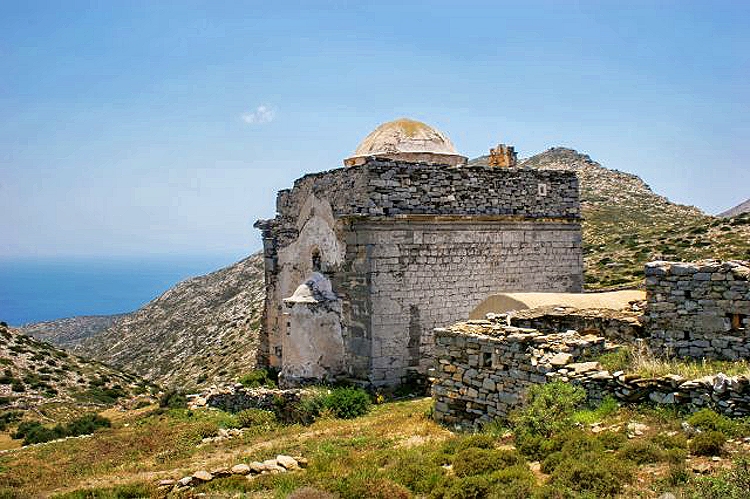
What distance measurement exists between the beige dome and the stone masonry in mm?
1911

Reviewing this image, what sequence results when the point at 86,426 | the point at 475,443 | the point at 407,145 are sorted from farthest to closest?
the point at 86,426 → the point at 407,145 → the point at 475,443

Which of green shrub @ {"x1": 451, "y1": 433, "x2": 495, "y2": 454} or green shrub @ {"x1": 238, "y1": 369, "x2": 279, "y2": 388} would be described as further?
green shrub @ {"x1": 238, "y1": 369, "x2": 279, "y2": 388}

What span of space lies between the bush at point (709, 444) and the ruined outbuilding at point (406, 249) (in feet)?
28.0

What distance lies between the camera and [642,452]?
616 cm

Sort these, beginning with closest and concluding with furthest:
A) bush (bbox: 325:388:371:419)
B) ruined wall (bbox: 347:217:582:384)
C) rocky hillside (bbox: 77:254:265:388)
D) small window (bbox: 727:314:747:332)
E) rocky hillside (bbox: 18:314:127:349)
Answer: small window (bbox: 727:314:747:332), bush (bbox: 325:388:371:419), ruined wall (bbox: 347:217:582:384), rocky hillside (bbox: 77:254:265:388), rocky hillside (bbox: 18:314:127:349)

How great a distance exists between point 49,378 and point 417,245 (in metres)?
21.0

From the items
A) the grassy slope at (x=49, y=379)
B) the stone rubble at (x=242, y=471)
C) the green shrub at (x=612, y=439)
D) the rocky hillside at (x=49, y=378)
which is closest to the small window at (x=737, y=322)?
the green shrub at (x=612, y=439)

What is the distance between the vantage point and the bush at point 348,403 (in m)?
12.6

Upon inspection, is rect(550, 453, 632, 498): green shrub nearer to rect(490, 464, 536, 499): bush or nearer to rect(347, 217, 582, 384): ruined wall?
rect(490, 464, 536, 499): bush

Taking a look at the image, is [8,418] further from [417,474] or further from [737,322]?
[737,322]

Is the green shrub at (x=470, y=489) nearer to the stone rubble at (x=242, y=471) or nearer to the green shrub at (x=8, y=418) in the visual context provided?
the stone rubble at (x=242, y=471)

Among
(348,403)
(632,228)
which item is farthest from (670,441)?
(632,228)

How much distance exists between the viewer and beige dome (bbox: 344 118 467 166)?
666 inches

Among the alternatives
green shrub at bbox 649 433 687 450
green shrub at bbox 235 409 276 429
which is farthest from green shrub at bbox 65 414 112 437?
green shrub at bbox 649 433 687 450
